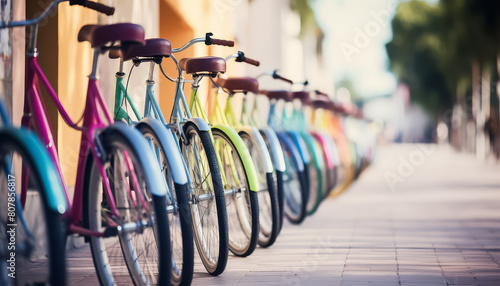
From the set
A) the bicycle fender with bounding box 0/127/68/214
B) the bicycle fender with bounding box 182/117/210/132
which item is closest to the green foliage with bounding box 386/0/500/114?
the bicycle fender with bounding box 182/117/210/132

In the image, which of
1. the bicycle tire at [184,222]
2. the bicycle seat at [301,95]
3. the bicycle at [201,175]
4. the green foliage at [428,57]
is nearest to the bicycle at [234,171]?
the bicycle at [201,175]

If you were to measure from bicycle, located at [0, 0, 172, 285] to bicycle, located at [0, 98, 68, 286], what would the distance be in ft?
0.93

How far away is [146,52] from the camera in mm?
3822

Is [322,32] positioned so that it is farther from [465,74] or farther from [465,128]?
[465,128]

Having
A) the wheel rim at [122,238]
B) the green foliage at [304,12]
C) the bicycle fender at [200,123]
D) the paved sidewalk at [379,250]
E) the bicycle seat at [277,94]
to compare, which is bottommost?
the paved sidewalk at [379,250]

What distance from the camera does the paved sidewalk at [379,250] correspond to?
4336mm

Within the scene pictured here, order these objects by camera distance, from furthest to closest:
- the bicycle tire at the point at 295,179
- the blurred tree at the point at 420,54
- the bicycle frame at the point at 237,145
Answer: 1. the blurred tree at the point at 420,54
2. the bicycle tire at the point at 295,179
3. the bicycle frame at the point at 237,145

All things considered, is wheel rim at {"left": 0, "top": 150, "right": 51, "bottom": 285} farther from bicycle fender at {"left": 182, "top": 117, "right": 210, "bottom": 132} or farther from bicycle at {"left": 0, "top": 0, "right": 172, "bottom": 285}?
bicycle fender at {"left": 182, "top": 117, "right": 210, "bottom": 132}

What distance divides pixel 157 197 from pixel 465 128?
31513mm

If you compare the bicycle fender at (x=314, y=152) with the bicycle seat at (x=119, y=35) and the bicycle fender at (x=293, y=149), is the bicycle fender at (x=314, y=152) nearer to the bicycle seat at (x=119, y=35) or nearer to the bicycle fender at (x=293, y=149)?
the bicycle fender at (x=293, y=149)

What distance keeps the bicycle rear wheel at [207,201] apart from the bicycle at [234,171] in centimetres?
35

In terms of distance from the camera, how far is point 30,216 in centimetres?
295

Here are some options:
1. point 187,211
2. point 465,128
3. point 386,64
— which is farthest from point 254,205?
point 386,64

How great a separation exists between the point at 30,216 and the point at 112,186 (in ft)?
1.59
